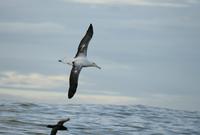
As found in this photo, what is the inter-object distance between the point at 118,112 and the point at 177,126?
23.2 feet

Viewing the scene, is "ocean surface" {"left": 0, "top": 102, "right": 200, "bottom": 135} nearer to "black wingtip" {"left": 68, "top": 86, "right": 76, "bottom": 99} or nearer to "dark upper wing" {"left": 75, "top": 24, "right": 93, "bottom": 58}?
"black wingtip" {"left": 68, "top": 86, "right": 76, "bottom": 99}

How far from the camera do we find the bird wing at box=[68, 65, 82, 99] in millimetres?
34659

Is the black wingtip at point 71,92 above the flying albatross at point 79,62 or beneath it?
beneath

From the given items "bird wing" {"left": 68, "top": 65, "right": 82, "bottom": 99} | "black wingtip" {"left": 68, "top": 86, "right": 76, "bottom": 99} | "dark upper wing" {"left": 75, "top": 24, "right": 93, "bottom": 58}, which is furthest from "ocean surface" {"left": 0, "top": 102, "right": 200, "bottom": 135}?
"dark upper wing" {"left": 75, "top": 24, "right": 93, "bottom": 58}

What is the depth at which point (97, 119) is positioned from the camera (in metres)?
60.6

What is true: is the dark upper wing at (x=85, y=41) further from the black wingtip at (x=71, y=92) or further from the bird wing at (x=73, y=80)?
the black wingtip at (x=71, y=92)

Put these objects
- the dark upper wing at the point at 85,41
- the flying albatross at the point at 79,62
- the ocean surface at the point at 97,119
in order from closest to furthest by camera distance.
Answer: the flying albatross at the point at 79,62, the dark upper wing at the point at 85,41, the ocean surface at the point at 97,119

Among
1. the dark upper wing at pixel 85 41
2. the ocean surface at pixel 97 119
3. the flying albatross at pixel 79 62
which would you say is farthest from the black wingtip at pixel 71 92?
the ocean surface at pixel 97 119

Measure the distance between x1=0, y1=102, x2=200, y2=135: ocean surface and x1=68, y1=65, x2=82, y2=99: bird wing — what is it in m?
15.2

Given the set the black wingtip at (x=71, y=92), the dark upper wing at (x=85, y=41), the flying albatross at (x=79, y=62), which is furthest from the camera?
the dark upper wing at (x=85, y=41)

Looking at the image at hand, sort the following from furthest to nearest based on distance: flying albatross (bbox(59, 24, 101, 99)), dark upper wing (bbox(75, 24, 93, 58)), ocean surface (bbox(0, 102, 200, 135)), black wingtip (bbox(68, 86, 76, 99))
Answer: ocean surface (bbox(0, 102, 200, 135)), dark upper wing (bbox(75, 24, 93, 58)), black wingtip (bbox(68, 86, 76, 99)), flying albatross (bbox(59, 24, 101, 99))

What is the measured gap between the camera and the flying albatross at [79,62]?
1355 inches

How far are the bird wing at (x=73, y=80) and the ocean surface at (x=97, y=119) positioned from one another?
1518 centimetres

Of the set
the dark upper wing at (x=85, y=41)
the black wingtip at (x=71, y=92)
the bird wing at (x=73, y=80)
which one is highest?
the dark upper wing at (x=85, y=41)
